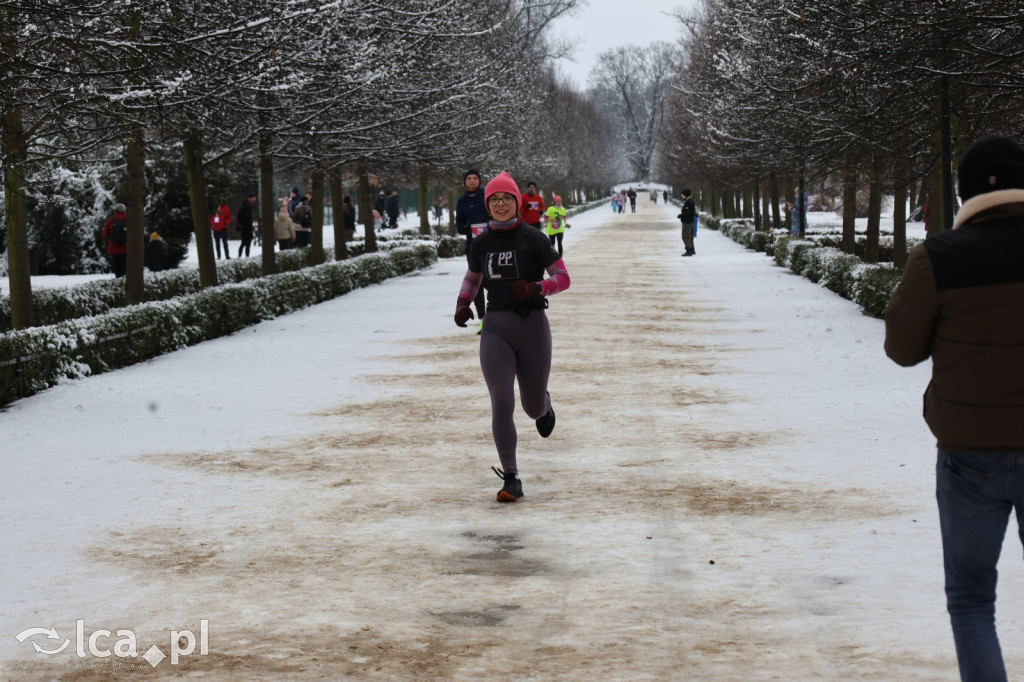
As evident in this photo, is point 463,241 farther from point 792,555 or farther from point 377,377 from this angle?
point 792,555

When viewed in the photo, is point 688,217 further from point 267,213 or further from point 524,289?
point 524,289

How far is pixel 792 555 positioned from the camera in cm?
616

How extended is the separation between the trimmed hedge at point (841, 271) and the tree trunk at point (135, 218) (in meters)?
8.80

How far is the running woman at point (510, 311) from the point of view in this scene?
7410 millimetres

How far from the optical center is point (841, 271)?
2127 centimetres

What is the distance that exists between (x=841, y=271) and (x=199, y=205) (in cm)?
973

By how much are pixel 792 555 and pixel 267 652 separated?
248 cm

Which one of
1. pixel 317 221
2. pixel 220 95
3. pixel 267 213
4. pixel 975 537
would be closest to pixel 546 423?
pixel 975 537

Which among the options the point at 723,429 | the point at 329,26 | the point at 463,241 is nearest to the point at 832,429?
the point at 723,429

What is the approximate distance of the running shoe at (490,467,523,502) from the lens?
734 cm

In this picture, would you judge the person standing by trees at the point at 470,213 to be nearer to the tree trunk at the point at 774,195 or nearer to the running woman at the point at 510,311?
the running woman at the point at 510,311

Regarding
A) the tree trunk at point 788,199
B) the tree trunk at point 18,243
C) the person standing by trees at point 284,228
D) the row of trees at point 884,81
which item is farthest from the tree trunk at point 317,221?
the tree trunk at point 788,199

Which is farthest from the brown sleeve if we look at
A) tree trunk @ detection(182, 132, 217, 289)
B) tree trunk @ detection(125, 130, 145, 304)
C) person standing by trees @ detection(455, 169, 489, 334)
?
tree trunk @ detection(182, 132, 217, 289)

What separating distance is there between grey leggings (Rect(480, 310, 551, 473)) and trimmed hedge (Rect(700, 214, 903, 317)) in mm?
5681
